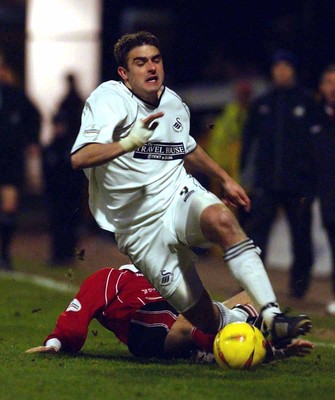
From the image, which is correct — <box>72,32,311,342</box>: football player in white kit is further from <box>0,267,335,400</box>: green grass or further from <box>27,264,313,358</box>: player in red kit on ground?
<box>0,267,335,400</box>: green grass

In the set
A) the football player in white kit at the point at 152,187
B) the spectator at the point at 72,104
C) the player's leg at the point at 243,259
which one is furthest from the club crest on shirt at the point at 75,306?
the spectator at the point at 72,104

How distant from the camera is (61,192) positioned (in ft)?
51.4

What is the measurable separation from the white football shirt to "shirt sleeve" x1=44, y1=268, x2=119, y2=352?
0.53 metres

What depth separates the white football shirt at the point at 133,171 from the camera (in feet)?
25.4

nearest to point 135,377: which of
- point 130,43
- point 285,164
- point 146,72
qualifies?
point 146,72

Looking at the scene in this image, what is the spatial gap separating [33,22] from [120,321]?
14474mm

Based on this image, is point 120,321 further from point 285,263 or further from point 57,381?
point 285,263

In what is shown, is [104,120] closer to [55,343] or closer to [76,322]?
[76,322]

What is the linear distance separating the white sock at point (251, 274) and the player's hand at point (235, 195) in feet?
2.57

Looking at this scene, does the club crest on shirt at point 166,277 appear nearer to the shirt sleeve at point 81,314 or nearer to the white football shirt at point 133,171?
the white football shirt at point 133,171

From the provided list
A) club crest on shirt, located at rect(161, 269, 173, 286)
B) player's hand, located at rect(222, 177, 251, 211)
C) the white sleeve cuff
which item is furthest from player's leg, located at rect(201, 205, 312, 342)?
the white sleeve cuff

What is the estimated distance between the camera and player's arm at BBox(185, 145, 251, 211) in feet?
26.3

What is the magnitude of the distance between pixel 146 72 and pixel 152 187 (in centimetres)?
70

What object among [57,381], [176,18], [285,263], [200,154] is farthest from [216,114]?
[57,381]
